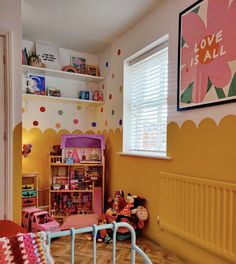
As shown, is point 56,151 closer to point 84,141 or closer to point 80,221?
point 84,141

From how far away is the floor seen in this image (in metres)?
1.86

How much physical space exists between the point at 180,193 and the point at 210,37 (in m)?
1.21

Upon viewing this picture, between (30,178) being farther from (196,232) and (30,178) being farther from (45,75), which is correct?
(196,232)

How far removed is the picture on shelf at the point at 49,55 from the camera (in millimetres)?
2984

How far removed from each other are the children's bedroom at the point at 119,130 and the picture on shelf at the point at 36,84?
13 mm

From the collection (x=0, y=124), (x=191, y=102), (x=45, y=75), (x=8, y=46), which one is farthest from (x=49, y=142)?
(x=191, y=102)

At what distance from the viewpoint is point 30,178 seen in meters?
2.94

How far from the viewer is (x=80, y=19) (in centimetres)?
247

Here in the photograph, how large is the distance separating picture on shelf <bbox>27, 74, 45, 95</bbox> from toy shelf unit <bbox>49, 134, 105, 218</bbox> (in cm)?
67

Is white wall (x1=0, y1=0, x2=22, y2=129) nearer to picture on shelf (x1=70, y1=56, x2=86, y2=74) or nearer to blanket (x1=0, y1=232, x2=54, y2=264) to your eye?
picture on shelf (x1=70, y1=56, x2=86, y2=74)

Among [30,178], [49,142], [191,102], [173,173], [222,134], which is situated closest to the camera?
[222,134]

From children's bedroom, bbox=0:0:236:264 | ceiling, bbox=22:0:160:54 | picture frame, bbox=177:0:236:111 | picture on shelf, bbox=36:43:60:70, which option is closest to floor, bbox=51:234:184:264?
children's bedroom, bbox=0:0:236:264

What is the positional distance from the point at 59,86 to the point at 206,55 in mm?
2067

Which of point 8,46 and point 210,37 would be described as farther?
point 8,46
